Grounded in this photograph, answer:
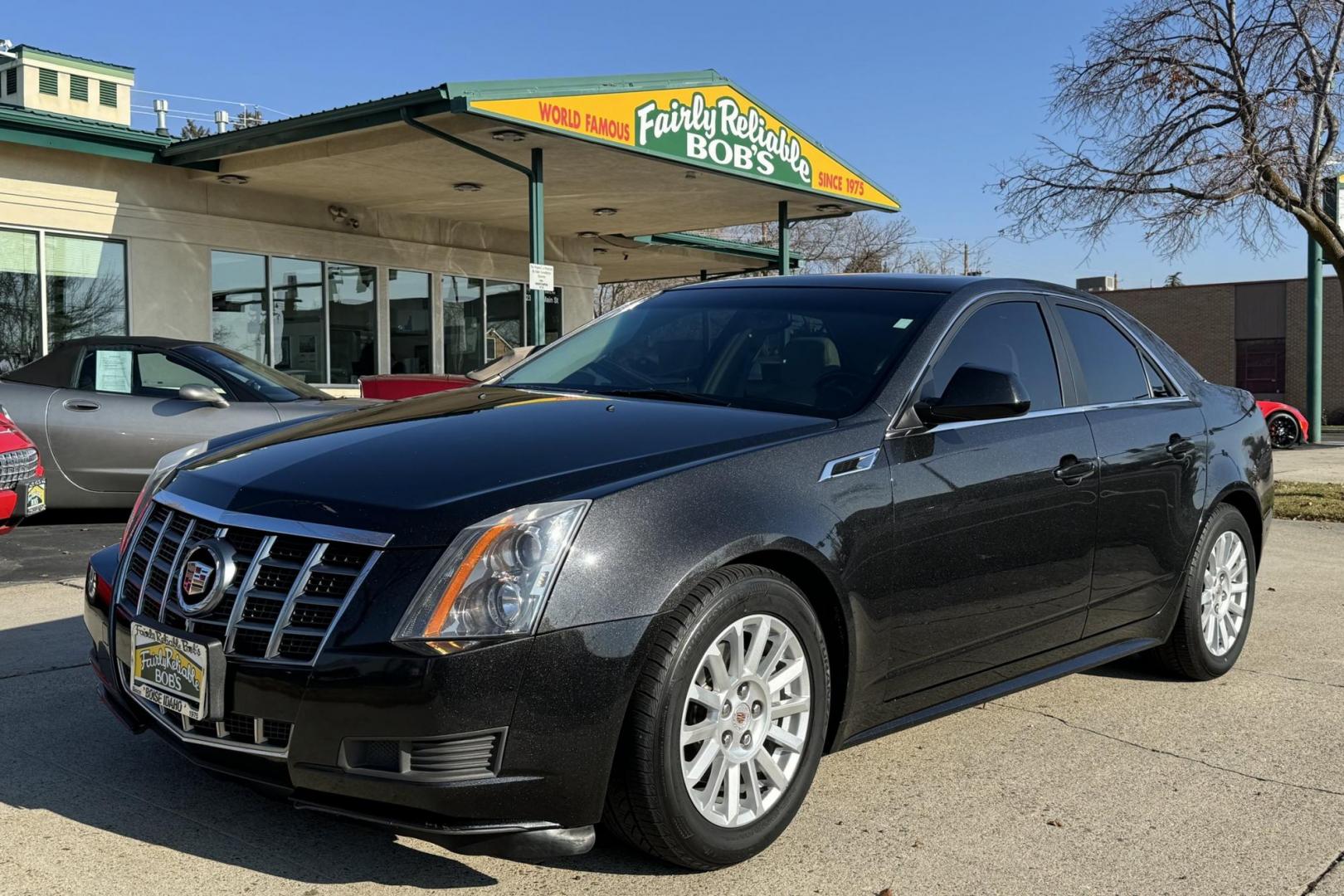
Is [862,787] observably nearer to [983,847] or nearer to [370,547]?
[983,847]

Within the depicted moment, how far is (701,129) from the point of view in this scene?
16.7 meters

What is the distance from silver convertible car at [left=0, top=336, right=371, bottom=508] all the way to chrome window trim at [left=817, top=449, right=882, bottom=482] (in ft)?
21.5

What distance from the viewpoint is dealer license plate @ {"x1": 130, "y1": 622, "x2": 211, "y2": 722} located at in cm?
300

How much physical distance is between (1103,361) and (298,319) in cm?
1672

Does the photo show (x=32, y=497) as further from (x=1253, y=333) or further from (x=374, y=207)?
(x=1253, y=333)

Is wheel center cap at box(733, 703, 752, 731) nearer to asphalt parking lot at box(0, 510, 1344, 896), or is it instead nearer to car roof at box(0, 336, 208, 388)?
asphalt parking lot at box(0, 510, 1344, 896)

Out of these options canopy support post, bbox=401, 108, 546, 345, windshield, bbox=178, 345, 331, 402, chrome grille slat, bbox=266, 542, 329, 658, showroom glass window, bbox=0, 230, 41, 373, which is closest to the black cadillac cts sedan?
chrome grille slat, bbox=266, 542, 329, 658

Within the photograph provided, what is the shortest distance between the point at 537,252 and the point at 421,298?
6.95m

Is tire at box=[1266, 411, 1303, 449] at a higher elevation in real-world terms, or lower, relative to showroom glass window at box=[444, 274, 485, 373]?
lower

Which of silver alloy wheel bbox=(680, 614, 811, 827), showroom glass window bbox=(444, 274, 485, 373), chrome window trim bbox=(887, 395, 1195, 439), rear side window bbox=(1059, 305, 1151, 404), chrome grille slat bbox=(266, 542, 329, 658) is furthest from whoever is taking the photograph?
showroom glass window bbox=(444, 274, 485, 373)

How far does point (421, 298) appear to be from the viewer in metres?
22.2

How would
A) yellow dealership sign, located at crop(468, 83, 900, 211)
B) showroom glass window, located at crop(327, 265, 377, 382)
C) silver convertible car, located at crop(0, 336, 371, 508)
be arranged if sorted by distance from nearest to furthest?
silver convertible car, located at crop(0, 336, 371, 508)
yellow dealership sign, located at crop(468, 83, 900, 211)
showroom glass window, located at crop(327, 265, 377, 382)

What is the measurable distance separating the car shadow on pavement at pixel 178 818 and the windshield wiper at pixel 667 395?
54.6 inches

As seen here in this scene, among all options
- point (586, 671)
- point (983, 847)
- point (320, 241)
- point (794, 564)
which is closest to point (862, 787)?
point (983, 847)
